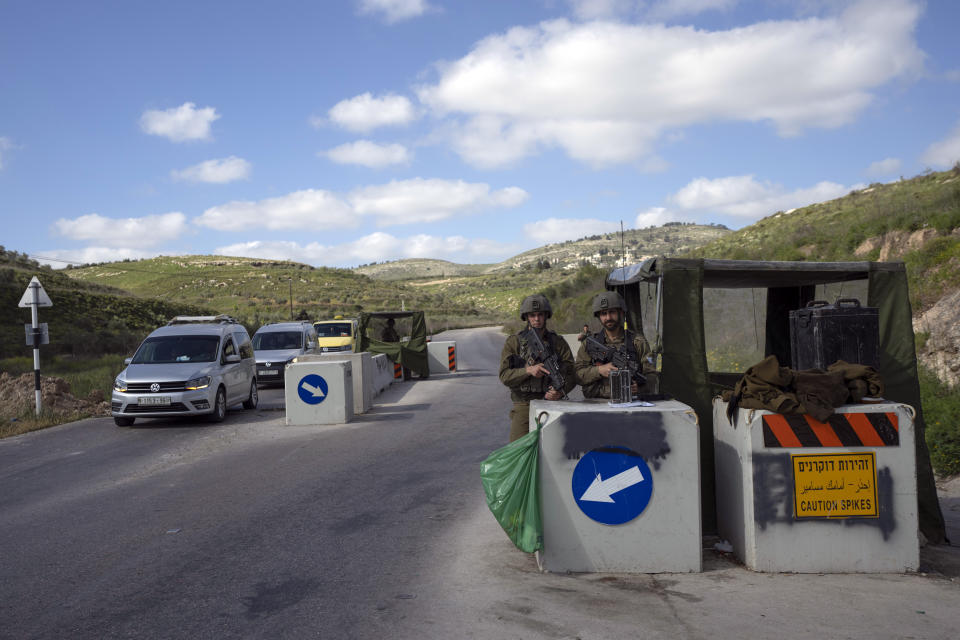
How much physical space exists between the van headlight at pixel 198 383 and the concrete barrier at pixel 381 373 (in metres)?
4.53

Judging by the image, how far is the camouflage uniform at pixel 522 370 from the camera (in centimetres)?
654

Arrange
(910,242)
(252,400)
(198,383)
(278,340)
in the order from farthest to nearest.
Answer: (278,340)
(910,242)
(252,400)
(198,383)

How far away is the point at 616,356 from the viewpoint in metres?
6.06

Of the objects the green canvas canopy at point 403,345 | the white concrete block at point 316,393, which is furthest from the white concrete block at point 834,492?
the green canvas canopy at point 403,345

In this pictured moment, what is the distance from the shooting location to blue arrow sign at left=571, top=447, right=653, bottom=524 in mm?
5164

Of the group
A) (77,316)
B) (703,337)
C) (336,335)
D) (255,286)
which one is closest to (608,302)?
(703,337)

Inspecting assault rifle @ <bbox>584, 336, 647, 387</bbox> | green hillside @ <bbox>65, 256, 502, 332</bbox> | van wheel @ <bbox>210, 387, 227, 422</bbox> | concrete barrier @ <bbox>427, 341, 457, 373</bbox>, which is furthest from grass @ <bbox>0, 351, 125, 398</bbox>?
green hillside @ <bbox>65, 256, 502, 332</bbox>

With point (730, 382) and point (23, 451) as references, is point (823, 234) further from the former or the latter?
point (23, 451)

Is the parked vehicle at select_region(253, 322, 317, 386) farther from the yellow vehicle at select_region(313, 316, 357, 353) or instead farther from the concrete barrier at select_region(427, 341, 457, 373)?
the concrete barrier at select_region(427, 341, 457, 373)

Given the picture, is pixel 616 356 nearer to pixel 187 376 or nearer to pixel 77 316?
pixel 187 376

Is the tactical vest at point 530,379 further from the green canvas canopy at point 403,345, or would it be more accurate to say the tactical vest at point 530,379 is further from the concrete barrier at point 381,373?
the green canvas canopy at point 403,345

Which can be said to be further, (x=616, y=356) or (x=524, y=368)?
(x=524, y=368)

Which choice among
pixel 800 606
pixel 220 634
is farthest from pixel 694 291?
pixel 220 634

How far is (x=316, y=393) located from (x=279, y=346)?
982cm
